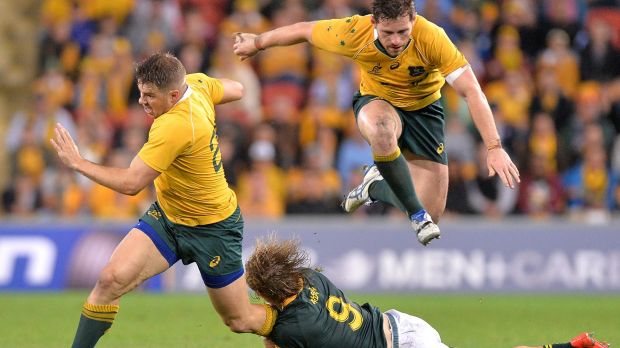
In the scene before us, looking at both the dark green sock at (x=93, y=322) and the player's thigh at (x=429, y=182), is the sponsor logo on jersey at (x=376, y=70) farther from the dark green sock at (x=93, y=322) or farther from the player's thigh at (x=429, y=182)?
the dark green sock at (x=93, y=322)

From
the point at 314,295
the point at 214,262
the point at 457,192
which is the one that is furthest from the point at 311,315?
the point at 457,192

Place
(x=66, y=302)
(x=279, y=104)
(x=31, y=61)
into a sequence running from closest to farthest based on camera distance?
1. (x=66, y=302)
2. (x=279, y=104)
3. (x=31, y=61)

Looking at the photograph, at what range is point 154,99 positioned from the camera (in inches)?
312

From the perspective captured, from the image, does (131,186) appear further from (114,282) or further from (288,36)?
(288,36)

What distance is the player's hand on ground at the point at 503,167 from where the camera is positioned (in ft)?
26.5

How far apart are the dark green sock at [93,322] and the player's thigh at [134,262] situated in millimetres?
202

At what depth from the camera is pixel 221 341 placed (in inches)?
402

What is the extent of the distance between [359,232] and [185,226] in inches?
255

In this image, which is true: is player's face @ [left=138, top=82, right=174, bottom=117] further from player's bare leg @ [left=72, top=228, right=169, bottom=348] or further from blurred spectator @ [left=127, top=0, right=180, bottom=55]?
blurred spectator @ [left=127, top=0, right=180, bottom=55]

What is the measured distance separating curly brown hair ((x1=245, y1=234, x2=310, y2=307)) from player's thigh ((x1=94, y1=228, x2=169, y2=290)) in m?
0.73

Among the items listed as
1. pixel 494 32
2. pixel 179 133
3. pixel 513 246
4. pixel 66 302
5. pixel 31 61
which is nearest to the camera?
pixel 179 133

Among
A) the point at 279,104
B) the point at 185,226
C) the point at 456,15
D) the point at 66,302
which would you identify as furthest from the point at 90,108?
the point at 185,226

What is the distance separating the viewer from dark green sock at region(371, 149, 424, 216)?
30.2 ft

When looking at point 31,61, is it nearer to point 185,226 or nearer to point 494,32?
point 494,32
